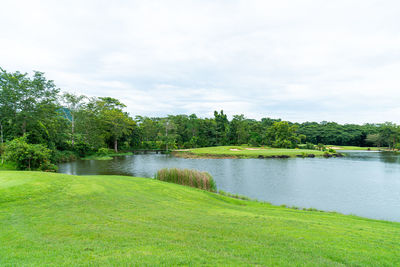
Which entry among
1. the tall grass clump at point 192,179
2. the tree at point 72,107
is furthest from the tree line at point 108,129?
the tall grass clump at point 192,179

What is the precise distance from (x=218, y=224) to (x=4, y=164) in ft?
81.5

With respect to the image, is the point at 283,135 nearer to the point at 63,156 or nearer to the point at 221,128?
the point at 221,128

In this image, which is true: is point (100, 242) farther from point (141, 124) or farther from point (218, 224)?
point (141, 124)

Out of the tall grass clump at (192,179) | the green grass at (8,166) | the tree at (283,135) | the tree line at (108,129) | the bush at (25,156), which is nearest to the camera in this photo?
the tall grass clump at (192,179)

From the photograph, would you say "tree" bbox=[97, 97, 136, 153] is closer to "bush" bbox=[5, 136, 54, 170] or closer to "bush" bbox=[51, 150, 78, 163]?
"bush" bbox=[51, 150, 78, 163]

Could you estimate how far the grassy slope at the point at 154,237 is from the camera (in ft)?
14.0

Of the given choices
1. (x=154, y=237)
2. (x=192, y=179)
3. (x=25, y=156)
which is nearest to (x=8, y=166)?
(x=25, y=156)

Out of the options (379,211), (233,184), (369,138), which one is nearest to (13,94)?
(233,184)

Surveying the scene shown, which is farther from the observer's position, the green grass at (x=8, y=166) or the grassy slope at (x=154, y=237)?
the green grass at (x=8, y=166)

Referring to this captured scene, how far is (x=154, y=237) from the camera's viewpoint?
17.7 feet

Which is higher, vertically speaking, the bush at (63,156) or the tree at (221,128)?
the tree at (221,128)

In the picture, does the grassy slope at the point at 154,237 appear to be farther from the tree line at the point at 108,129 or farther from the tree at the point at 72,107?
the tree at the point at 72,107

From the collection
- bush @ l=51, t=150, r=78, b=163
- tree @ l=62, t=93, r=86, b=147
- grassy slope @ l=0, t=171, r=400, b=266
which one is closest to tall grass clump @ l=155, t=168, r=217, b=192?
grassy slope @ l=0, t=171, r=400, b=266

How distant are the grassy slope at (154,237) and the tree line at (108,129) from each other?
717 inches
